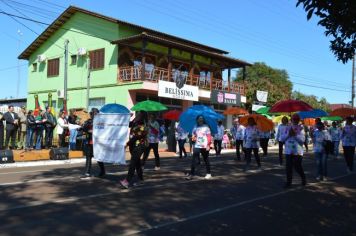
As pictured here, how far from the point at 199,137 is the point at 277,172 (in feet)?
12.1

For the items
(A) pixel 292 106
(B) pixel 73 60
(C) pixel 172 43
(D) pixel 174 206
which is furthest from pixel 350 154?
(B) pixel 73 60

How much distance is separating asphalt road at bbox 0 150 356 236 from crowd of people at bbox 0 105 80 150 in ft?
18.8

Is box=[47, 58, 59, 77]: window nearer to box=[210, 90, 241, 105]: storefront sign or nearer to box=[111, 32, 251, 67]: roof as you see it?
box=[111, 32, 251, 67]: roof

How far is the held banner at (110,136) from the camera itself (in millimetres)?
11180

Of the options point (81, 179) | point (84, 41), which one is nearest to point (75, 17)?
point (84, 41)

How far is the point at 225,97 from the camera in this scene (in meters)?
35.1

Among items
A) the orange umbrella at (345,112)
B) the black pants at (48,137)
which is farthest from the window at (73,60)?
the orange umbrella at (345,112)

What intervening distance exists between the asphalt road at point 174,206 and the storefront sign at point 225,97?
21381 mm

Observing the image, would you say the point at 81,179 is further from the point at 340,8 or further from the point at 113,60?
the point at 113,60

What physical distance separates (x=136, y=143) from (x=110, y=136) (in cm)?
139

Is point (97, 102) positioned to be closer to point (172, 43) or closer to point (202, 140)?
point (172, 43)

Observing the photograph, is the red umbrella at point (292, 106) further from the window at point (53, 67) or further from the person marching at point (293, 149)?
the window at point (53, 67)

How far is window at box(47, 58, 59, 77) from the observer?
117 ft

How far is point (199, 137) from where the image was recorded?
11914 millimetres
